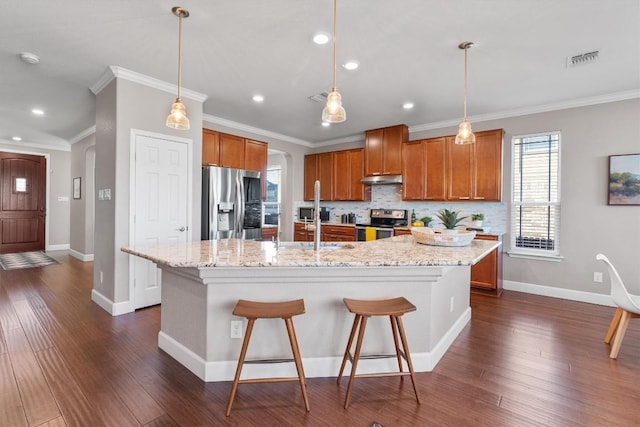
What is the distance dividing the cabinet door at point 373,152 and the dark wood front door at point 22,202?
7618mm

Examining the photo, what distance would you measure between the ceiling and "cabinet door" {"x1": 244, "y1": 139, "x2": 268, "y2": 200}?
741 mm

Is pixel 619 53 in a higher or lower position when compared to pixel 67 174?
higher

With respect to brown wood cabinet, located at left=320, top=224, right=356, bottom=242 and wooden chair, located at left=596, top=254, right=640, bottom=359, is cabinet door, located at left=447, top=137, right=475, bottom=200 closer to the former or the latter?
brown wood cabinet, located at left=320, top=224, right=356, bottom=242

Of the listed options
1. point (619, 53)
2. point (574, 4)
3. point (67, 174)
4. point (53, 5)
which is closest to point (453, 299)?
point (574, 4)

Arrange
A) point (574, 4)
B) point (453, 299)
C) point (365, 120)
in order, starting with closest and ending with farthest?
1. point (574, 4)
2. point (453, 299)
3. point (365, 120)

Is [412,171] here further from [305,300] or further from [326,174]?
[305,300]

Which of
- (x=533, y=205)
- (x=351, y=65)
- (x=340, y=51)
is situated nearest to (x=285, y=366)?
(x=340, y=51)

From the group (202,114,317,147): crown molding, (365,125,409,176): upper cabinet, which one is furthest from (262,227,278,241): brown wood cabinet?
(365,125,409,176): upper cabinet

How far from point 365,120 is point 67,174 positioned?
296 inches

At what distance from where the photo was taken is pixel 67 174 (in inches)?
306

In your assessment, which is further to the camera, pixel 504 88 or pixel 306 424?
pixel 504 88

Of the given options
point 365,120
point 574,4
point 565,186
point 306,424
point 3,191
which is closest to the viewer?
point 306,424

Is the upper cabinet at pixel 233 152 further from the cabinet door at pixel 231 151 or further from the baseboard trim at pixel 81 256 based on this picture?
the baseboard trim at pixel 81 256

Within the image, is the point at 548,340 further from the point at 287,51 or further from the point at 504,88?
the point at 287,51
